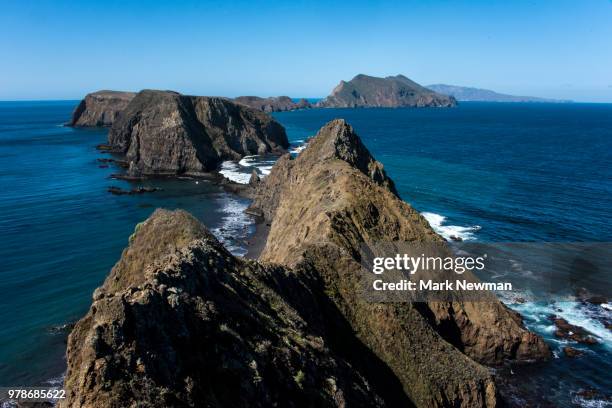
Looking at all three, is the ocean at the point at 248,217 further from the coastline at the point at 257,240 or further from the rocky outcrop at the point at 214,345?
the rocky outcrop at the point at 214,345

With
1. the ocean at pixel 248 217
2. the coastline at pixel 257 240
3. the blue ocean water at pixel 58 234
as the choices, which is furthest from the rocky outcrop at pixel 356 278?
the blue ocean water at pixel 58 234

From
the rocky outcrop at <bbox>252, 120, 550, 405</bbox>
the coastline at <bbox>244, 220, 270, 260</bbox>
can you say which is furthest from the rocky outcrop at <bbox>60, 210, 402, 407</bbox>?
the coastline at <bbox>244, 220, 270, 260</bbox>

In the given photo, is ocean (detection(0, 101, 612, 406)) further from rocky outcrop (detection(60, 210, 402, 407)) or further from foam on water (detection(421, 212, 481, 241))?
rocky outcrop (detection(60, 210, 402, 407))

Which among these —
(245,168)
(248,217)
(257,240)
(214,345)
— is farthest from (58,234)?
(214,345)

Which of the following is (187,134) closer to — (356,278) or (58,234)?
(58,234)

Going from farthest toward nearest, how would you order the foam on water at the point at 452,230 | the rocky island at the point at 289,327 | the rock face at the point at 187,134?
the rock face at the point at 187,134
the foam on water at the point at 452,230
the rocky island at the point at 289,327

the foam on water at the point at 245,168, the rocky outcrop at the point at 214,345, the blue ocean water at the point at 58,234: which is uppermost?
the rocky outcrop at the point at 214,345

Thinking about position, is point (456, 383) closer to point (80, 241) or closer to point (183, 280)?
point (183, 280)
